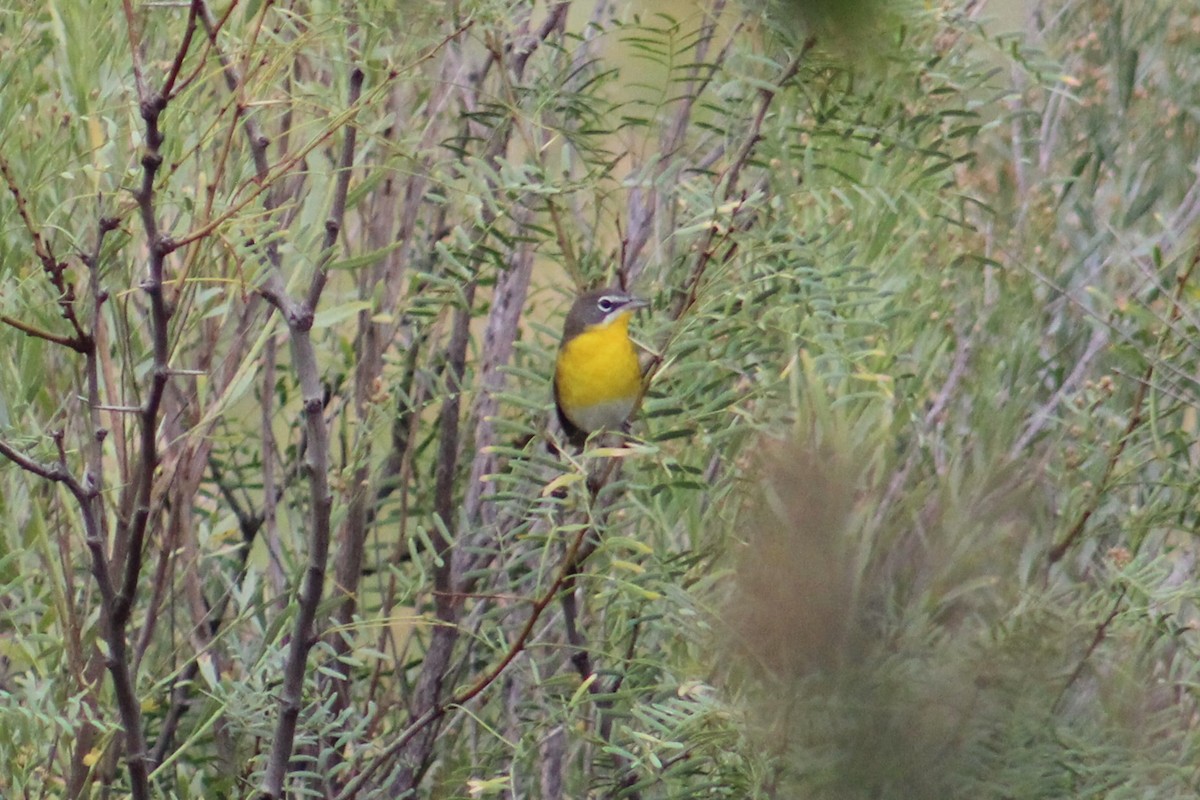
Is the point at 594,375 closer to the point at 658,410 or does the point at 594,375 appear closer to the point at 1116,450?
the point at 658,410

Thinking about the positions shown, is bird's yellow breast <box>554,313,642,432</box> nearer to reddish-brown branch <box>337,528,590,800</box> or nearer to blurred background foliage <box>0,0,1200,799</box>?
blurred background foliage <box>0,0,1200,799</box>

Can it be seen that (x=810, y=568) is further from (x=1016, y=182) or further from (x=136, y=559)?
(x=1016, y=182)

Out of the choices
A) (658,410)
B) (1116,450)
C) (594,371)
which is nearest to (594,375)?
(594,371)

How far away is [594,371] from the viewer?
2334 millimetres

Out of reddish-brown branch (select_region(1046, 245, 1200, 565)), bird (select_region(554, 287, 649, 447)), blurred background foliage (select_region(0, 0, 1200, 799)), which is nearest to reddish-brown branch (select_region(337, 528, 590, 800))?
blurred background foliage (select_region(0, 0, 1200, 799))

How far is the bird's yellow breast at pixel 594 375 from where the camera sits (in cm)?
227

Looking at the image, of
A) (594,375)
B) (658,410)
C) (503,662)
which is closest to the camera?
(503,662)

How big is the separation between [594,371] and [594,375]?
2cm

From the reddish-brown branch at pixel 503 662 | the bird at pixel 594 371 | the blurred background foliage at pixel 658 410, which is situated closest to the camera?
the blurred background foliage at pixel 658 410

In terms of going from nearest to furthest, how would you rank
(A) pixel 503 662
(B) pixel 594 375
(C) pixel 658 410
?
(A) pixel 503 662 → (C) pixel 658 410 → (B) pixel 594 375

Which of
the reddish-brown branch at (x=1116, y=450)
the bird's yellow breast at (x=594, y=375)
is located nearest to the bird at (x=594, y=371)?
the bird's yellow breast at (x=594, y=375)

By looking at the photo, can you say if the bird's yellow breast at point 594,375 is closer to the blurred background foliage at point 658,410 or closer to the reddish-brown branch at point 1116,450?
the blurred background foliage at point 658,410

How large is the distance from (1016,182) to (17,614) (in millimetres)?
1571

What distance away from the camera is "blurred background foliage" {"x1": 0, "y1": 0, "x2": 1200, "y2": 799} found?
0.97 m
